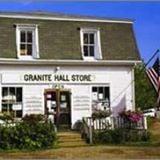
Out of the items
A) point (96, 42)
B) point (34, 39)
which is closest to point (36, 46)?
point (34, 39)

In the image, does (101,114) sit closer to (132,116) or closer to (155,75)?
(132,116)

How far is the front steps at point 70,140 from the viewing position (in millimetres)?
29562

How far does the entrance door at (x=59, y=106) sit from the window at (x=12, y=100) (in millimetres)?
1484

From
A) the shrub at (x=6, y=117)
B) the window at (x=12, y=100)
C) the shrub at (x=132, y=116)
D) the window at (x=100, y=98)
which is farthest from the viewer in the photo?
the window at (x=100, y=98)

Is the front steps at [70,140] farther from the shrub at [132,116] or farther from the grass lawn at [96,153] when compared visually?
the shrub at [132,116]

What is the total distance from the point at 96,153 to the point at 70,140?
164 inches

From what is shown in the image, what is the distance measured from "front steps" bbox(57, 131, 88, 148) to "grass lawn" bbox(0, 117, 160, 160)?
3.51 ft

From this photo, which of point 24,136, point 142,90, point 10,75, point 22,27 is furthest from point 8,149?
point 142,90

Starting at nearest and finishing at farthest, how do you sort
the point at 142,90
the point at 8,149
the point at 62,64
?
the point at 8,149 → the point at 62,64 → the point at 142,90

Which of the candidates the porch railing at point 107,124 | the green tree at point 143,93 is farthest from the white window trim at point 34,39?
the green tree at point 143,93

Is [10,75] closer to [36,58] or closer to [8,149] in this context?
[36,58]

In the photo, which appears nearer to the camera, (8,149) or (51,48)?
(8,149)

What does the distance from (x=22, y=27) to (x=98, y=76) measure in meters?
5.02

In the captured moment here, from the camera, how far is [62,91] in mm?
33406
